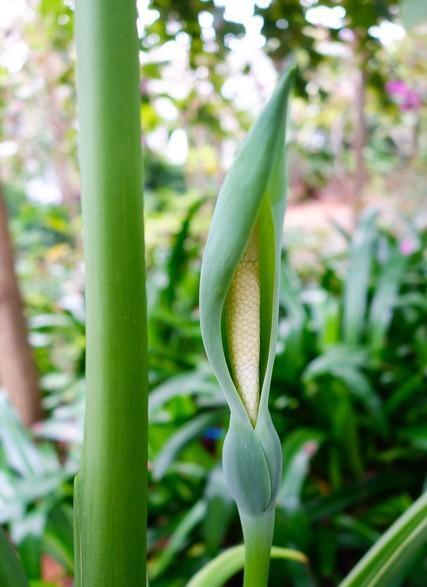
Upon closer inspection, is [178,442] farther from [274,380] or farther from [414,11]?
[414,11]

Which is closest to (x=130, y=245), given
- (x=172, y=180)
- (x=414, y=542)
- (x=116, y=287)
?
(x=116, y=287)

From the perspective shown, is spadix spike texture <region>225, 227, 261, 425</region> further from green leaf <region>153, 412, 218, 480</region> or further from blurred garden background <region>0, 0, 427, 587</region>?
green leaf <region>153, 412, 218, 480</region>

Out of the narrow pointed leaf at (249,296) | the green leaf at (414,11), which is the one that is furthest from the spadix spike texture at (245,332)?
the green leaf at (414,11)

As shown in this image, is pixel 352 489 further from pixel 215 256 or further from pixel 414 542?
pixel 215 256

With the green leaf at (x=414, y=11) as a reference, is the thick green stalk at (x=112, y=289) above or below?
below

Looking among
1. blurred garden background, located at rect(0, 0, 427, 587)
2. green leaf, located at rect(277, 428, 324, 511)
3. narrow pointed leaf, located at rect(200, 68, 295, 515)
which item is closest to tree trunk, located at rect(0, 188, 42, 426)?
blurred garden background, located at rect(0, 0, 427, 587)

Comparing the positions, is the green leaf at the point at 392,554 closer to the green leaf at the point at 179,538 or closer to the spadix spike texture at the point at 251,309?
the spadix spike texture at the point at 251,309
